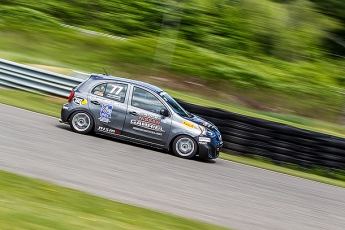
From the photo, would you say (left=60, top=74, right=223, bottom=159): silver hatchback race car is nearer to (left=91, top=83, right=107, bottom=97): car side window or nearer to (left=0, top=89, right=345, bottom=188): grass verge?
(left=91, top=83, right=107, bottom=97): car side window

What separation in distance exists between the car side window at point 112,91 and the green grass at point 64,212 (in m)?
4.96

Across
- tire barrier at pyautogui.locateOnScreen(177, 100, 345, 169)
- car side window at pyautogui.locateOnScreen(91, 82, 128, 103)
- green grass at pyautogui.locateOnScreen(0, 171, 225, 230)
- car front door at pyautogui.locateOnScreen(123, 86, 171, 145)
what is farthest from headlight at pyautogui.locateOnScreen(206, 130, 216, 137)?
green grass at pyautogui.locateOnScreen(0, 171, 225, 230)

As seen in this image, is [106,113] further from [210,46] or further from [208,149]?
[210,46]

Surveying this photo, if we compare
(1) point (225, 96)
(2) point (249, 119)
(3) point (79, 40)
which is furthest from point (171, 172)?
(3) point (79, 40)

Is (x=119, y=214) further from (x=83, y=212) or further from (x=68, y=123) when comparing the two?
(x=68, y=123)

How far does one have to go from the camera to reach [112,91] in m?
12.7

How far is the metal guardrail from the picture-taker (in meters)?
17.0

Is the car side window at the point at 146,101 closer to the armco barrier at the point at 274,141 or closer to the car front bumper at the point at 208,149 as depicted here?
the car front bumper at the point at 208,149

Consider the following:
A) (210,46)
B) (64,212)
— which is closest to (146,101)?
(64,212)

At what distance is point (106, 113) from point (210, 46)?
68.4 ft

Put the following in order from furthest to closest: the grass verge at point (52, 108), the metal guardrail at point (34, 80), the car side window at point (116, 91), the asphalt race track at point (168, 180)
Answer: the metal guardrail at point (34, 80) → the grass verge at point (52, 108) → the car side window at point (116, 91) → the asphalt race track at point (168, 180)

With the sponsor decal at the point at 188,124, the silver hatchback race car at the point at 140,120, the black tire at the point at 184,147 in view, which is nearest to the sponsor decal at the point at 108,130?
the silver hatchback race car at the point at 140,120

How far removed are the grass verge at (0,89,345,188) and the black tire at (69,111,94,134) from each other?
1964 millimetres

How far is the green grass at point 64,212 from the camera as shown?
19.9 feet
